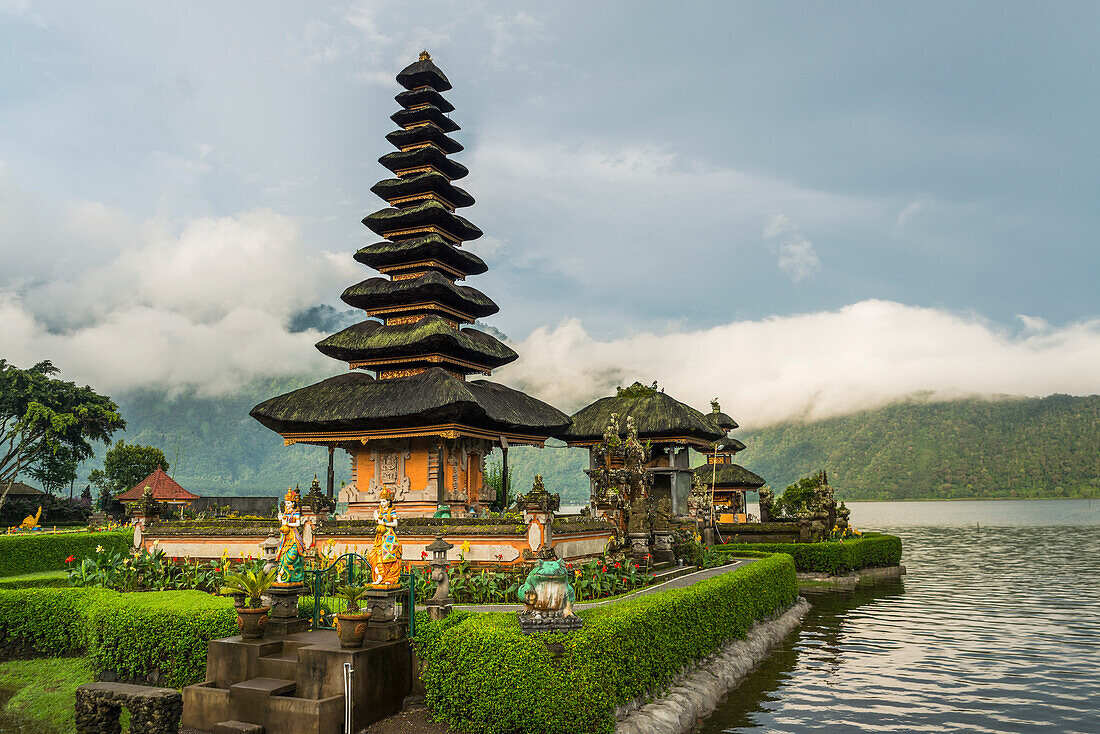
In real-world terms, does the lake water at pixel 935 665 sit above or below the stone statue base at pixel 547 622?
below

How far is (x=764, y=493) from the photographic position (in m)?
46.8

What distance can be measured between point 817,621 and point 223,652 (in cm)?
2094

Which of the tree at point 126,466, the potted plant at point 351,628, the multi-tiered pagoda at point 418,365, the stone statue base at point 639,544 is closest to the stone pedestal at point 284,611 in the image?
the potted plant at point 351,628

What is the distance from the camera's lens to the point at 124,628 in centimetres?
1561

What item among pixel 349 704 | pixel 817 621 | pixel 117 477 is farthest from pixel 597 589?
pixel 117 477

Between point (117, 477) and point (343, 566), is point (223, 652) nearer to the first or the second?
point (343, 566)

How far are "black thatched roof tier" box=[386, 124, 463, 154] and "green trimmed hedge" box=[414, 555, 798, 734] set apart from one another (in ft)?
98.9

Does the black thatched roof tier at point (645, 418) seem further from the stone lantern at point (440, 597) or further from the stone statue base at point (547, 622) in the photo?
the stone statue base at point (547, 622)

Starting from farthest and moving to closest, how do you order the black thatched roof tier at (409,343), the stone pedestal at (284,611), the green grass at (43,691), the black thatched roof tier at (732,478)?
the black thatched roof tier at (732,478) → the black thatched roof tier at (409,343) → the green grass at (43,691) → the stone pedestal at (284,611)

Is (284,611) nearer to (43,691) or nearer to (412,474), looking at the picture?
(43,691)

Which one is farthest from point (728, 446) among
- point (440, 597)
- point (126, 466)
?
point (126, 466)

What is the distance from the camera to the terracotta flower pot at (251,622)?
1323 centimetres

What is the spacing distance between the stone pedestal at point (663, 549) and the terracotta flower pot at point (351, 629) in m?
17.7

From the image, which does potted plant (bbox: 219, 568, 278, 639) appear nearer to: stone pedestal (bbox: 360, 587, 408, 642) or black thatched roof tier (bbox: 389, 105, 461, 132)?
stone pedestal (bbox: 360, 587, 408, 642)
